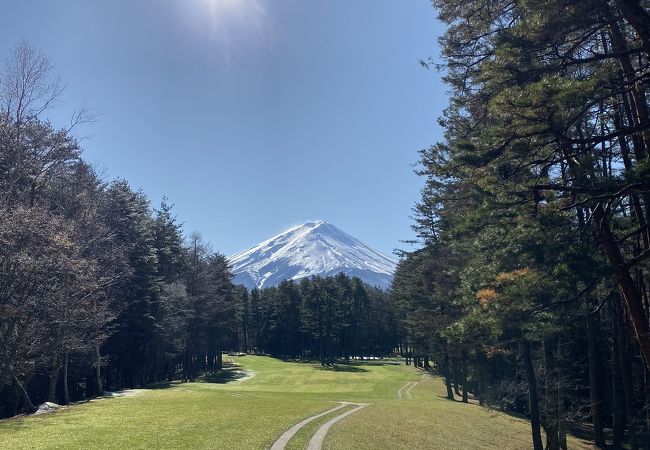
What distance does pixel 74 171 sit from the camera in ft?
115

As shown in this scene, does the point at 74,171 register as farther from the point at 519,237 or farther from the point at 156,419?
the point at 519,237

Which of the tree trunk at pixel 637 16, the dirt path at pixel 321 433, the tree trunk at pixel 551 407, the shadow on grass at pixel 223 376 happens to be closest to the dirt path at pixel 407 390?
the dirt path at pixel 321 433

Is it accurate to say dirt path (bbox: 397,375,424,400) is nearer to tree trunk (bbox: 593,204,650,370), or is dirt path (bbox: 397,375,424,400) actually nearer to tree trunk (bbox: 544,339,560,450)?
tree trunk (bbox: 544,339,560,450)

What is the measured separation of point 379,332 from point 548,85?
343ft

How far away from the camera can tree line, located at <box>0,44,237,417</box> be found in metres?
22.4

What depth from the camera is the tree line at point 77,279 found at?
22391 mm

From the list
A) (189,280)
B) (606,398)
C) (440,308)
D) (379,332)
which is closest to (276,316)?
(379,332)

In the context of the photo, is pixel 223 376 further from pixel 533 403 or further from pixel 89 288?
pixel 533 403

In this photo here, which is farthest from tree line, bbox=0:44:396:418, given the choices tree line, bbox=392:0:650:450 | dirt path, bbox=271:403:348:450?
tree line, bbox=392:0:650:450

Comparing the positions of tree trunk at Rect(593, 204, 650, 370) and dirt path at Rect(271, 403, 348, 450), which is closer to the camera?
tree trunk at Rect(593, 204, 650, 370)

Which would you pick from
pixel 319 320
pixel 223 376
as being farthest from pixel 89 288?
pixel 319 320

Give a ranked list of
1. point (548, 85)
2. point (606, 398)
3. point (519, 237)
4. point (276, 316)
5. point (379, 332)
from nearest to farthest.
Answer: point (548, 85)
point (519, 237)
point (606, 398)
point (276, 316)
point (379, 332)

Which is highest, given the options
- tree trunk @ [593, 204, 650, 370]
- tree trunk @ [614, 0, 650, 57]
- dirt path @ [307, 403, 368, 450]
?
tree trunk @ [614, 0, 650, 57]

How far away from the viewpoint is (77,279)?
84.8 ft
